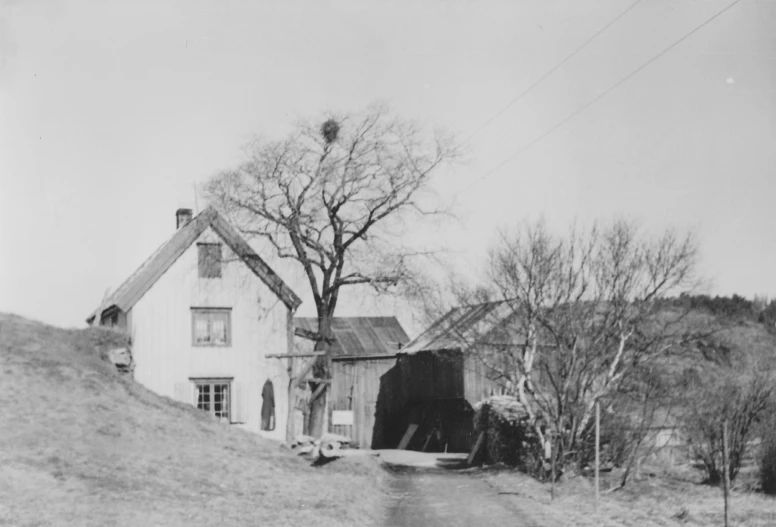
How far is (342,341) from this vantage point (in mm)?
46500

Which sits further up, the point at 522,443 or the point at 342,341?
the point at 342,341

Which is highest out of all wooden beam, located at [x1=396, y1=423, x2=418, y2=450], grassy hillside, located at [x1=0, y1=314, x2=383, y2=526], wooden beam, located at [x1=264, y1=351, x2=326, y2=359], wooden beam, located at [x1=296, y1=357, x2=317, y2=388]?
wooden beam, located at [x1=264, y1=351, x2=326, y2=359]

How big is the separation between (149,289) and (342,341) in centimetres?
1709

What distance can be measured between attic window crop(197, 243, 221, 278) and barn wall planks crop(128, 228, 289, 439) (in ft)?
0.64

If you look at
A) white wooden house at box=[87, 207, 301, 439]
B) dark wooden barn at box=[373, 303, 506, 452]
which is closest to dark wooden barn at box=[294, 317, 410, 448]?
dark wooden barn at box=[373, 303, 506, 452]

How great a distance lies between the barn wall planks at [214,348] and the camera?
100 ft

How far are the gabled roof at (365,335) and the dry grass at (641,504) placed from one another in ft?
70.3

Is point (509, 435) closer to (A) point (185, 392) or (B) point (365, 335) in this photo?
(A) point (185, 392)

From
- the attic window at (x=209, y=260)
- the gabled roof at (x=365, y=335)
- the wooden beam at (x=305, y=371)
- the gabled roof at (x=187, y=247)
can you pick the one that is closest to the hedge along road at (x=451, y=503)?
the wooden beam at (x=305, y=371)

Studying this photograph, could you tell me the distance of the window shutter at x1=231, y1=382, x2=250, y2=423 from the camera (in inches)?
1229

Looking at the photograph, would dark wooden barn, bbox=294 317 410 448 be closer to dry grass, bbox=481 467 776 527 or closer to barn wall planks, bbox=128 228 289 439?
barn wall planks, bbox=128 228 289 439

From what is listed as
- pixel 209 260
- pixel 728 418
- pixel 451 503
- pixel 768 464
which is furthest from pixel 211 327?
pixel 768 464

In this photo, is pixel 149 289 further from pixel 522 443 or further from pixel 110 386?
pixel 522 443

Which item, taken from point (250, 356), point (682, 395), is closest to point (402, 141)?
point (250, 356)
